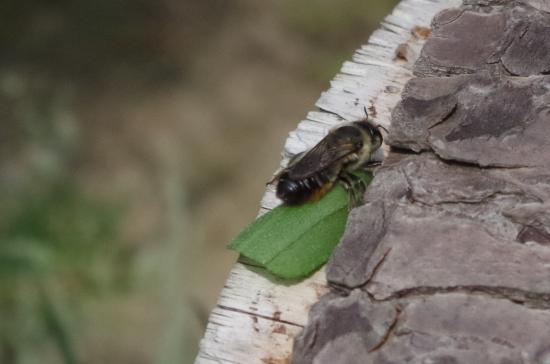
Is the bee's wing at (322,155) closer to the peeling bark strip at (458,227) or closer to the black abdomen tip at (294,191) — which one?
the black abdomen tip at (294,191)

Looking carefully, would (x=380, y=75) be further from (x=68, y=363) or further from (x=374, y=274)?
(x=68, y=363)

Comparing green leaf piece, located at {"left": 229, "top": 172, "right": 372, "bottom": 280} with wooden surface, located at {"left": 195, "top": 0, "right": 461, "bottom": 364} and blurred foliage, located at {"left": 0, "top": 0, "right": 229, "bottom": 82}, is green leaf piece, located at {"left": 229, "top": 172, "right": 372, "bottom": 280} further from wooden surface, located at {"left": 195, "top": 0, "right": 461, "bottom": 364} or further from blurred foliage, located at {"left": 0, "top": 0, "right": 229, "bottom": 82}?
Answer: blurred foliage, located at {"left": 0, "top": 0, "right": 229, "bottom": 82}

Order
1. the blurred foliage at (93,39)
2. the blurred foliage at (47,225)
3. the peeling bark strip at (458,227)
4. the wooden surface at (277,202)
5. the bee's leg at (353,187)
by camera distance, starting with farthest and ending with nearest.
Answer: the blurred foliage at (93,39) < the blurred foliage at (47,225) < the bee's leg at (353,187) < the wooden surface at (277,202) < the peeling bark strip at (458,227)

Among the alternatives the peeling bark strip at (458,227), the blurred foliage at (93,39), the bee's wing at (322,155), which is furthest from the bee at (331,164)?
the blurred foliage at (93,39)

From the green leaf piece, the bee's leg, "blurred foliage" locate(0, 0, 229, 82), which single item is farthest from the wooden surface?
"blurred foliage" locate(0, 0, 229, 82)

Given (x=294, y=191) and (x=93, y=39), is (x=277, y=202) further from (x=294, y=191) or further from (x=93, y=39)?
A: (x=93, y=39)

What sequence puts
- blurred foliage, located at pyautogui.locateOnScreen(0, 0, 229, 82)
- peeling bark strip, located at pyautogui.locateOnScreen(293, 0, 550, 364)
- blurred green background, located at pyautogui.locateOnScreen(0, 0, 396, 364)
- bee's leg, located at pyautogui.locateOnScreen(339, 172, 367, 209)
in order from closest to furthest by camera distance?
1. peeling bark strip, located at pyautogui.locateOnScreen(293, 0, 550, 364)
2. bee's leg, located at pyautogui.locateOnScreen(339, 172, 367, 209)
3. blurred green background, located at pyautogui.locateOnScreen(0, 0, 396, 364)
4. blurred foliage, located at pyautogui.locateOnScreen(0, 0, 229, 82)

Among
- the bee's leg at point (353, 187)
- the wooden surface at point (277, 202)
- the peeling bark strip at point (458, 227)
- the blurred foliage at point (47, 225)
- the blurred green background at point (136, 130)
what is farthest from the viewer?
the blurred green background at point (136, 130)
